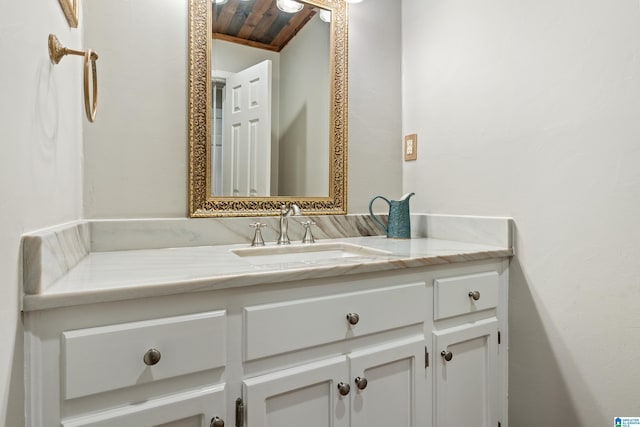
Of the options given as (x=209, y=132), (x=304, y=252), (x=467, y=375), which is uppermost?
(x=209, y=132)

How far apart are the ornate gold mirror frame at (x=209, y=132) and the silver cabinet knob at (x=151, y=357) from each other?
676mm

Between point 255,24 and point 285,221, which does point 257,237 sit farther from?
point 255,24

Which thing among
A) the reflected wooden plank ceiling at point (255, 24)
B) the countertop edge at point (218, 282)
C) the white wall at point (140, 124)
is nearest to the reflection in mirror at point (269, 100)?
the reflected wooden plank ceiling at point (255, 24)

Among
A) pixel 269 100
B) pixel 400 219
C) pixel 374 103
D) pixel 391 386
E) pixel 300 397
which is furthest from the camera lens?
pixel 374 103

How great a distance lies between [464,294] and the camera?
121cm

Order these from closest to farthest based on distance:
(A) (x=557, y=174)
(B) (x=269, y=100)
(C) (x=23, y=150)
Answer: (C) (x=23, y=150) → (A) (x=557, y=174) → (B) (x=269, y=100)

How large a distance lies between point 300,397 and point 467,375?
0.64m

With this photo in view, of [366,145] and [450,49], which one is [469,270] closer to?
[366,145]

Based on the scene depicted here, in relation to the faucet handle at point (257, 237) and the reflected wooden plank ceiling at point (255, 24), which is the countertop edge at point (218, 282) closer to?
the faucet handle at point (257, 237)

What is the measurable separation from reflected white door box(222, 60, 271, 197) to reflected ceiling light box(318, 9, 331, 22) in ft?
1.21

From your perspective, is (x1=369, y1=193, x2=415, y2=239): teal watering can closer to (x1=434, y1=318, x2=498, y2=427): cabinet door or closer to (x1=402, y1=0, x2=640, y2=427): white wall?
(x1=402, y1=0, x2=640, y2=427): white wall

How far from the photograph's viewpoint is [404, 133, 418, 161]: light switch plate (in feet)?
5.72

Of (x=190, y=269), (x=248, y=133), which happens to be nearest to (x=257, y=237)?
(x=248, y=133)

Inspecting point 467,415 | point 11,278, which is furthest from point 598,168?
point 11,278
